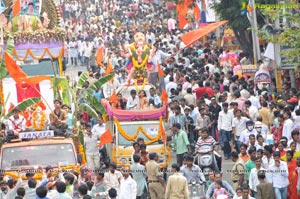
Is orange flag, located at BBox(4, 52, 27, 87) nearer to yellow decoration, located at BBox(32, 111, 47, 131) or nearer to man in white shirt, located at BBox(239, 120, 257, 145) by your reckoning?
yellow decoration, located at BBox(32, 111, 47, 131)

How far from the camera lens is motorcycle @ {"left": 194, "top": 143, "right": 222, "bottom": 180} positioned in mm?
26062

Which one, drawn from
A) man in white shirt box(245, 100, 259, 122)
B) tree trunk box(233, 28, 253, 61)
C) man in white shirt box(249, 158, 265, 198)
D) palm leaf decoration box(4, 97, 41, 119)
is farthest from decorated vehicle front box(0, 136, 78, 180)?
tree trunk box(233, 28, 253, 61)

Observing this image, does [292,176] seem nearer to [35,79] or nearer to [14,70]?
[35,79]

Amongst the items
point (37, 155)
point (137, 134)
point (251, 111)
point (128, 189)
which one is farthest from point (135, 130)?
point (128, 189)

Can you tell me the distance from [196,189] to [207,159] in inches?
59.0

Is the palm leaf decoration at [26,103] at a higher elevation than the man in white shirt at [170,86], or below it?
higher

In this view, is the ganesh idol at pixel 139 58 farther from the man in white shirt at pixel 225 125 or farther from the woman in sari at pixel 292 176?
the woman in sari at pixel 292 176

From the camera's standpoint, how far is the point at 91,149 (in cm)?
2894

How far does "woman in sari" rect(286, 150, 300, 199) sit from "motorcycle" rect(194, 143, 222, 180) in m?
1.86

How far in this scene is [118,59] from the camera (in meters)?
47.4

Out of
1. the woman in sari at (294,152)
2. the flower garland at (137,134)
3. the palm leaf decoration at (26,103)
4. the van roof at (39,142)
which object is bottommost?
the woman in sari at (294,152)

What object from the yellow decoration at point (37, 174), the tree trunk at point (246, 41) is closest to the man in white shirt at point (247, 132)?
the yellow decoration at point (37, 174)

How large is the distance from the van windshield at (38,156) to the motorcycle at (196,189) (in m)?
2.28

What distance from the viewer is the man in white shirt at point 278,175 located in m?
24.3
